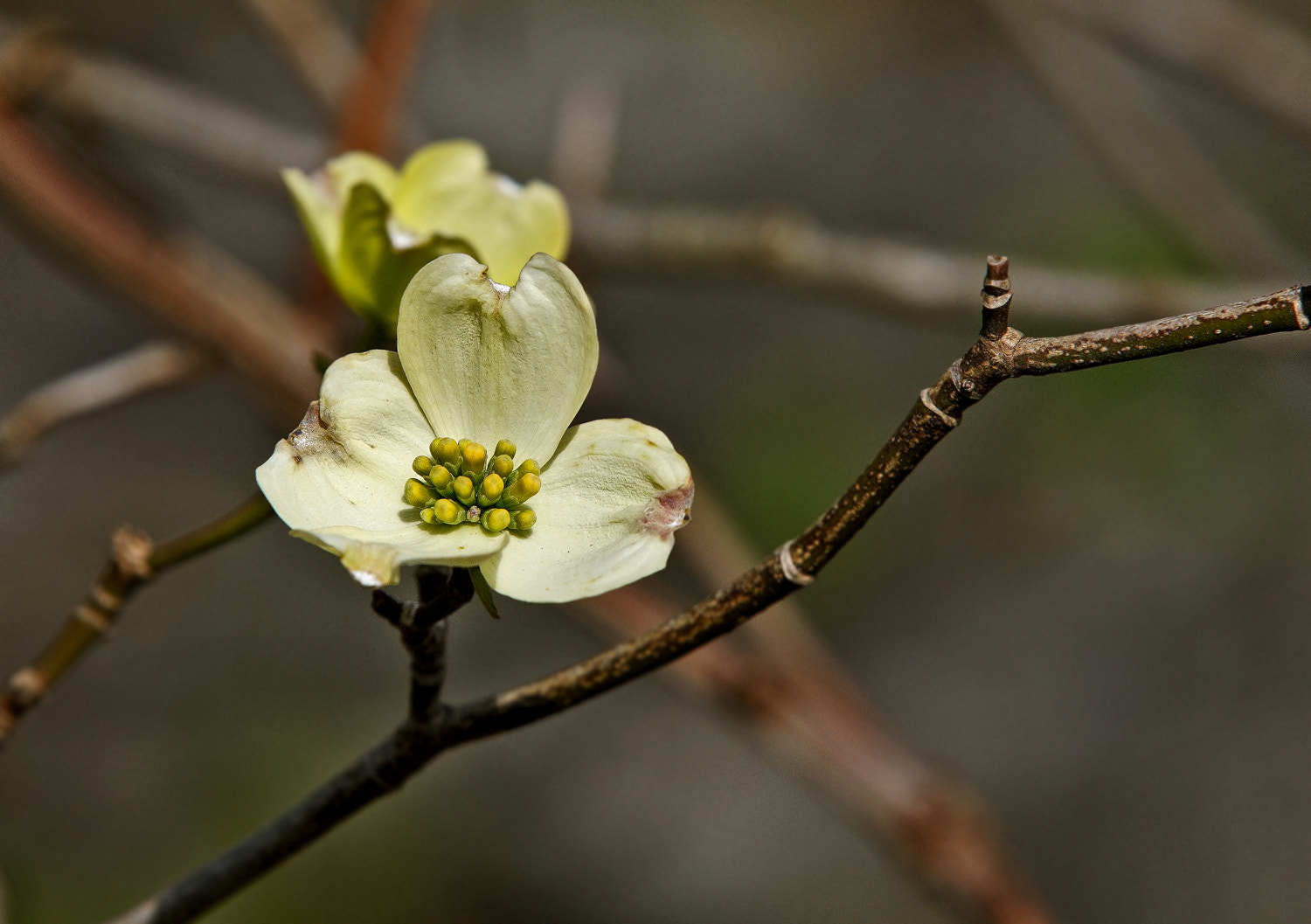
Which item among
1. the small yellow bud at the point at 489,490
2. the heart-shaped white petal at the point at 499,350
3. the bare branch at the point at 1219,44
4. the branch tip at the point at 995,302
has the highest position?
the bare branch at the point at 1219,44

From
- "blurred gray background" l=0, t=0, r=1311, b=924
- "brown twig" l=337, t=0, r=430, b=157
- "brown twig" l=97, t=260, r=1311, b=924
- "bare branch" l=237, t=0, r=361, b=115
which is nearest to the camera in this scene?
"brown twig" l=97, t=260, r=1311, b=924

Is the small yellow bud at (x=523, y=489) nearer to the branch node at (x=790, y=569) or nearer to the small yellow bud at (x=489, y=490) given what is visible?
the small yellow bud at (x=489, y=490)

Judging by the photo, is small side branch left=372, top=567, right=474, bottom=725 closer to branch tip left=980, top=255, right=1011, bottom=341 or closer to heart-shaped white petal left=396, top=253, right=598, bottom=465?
heart-shaped white petal left=396, top=253, right=598, bottom=465

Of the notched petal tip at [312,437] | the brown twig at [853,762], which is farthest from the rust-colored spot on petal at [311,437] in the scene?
the brown twig at [853,762]

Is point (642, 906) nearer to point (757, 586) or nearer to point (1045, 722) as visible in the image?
point (1045, 722)

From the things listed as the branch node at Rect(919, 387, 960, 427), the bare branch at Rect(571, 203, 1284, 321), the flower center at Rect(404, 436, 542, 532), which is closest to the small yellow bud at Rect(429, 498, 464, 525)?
the flower center at Rect(404, 436, 542, 532)

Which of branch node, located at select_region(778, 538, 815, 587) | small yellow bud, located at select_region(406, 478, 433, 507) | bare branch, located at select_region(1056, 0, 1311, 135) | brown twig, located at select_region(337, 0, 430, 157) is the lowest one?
small yellow bud, located at select_region(406, 478, 433, 507)

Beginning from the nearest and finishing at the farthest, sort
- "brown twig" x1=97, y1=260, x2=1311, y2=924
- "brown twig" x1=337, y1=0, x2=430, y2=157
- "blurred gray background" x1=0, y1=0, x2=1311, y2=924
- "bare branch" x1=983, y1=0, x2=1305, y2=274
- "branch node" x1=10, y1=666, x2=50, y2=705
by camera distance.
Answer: "brown twig" x1=97, y1=260, x2=1311, y2=924, "branch node" x1=10, y1=666, x2=50, y2=705, "brown twig" x1=337, y1=0, x2=430, y2=157, "bare branch" x1=983, y1=0, x2=1305, y2=274, "blurred gray background" x1=0, y1=0, x2=1311, y2=924

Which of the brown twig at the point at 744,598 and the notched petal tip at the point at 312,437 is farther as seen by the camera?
the notched petal tip at the point at 312,437
